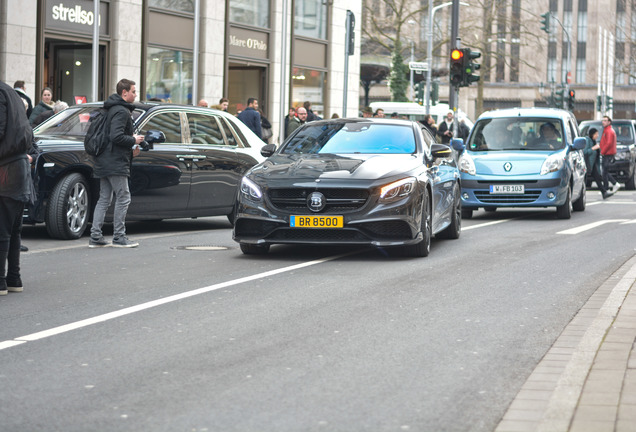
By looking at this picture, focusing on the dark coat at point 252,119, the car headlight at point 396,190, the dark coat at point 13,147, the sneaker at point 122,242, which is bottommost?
the sneaker at point 122,242

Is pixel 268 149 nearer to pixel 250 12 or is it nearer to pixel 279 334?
pixel 279 334

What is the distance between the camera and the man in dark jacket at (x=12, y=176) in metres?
8.48

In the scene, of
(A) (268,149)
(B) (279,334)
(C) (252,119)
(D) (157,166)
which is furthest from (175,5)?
(B) (279,334)

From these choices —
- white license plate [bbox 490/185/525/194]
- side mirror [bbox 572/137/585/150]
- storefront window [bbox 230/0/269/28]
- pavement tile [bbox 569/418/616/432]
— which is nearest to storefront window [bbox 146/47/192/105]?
storefront window [bbox 230/0/269/28]

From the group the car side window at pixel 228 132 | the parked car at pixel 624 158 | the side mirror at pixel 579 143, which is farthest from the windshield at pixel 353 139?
the parked car at pixel 624 158

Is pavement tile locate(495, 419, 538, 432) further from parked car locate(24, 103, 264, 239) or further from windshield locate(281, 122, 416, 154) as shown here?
parked car locate(24, 103, 264, 239)

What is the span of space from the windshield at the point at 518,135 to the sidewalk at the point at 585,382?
11124 mm

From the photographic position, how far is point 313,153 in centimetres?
1237

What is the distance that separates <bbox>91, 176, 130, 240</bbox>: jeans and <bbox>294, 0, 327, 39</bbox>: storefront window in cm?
2219

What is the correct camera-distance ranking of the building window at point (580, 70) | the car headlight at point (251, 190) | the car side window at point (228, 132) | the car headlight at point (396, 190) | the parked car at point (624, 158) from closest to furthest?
the car headlight at point (396, 190) → the car headlight at point (251, 190) → the car side window at point (228, 132) → the parked car at point (624, 158) → the building window at point (580, 70)

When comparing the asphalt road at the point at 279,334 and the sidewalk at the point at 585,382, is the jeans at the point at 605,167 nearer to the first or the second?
the asphalt road at the point at 279,334

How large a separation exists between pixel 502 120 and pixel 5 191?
12494 mm

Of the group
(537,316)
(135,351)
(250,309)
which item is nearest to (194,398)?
(135,351)

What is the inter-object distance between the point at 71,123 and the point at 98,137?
1.85m
